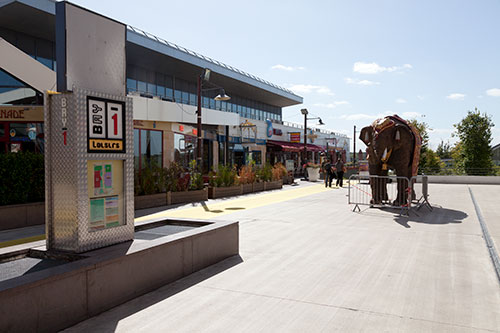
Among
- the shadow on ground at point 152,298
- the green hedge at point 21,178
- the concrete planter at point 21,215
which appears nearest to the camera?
the shadow on ground at point 152,298

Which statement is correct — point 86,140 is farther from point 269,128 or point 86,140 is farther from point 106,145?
point 269,128

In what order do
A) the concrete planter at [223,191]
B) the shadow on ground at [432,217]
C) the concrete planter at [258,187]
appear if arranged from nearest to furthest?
the shadow on ground at [432,217]
the concrete planter at [223,191]
the concrete planter at [258,187]

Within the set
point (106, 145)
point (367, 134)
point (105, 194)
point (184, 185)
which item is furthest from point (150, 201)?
point (106, 145)

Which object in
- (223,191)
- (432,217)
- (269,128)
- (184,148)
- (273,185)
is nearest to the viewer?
(432,217)

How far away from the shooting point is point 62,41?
4.52 m

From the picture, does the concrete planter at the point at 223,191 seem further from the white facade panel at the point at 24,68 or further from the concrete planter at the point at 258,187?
the white facade panel at the point at 24,68

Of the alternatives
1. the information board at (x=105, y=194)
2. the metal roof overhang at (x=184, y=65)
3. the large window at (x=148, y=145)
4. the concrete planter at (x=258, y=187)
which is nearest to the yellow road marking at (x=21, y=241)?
the information board at (x=105, y=194)

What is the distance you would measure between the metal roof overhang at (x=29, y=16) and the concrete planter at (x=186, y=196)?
12669 mm

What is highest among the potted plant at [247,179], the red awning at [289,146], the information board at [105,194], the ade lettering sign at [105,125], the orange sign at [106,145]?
the red awning at [289,146]

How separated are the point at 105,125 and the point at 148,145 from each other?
17.0 m

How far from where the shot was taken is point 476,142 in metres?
32.6

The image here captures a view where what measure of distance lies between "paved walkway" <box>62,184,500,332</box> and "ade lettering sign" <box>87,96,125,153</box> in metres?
1.95

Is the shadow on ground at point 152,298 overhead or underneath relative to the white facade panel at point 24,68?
underneath

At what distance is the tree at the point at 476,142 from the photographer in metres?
32.1
